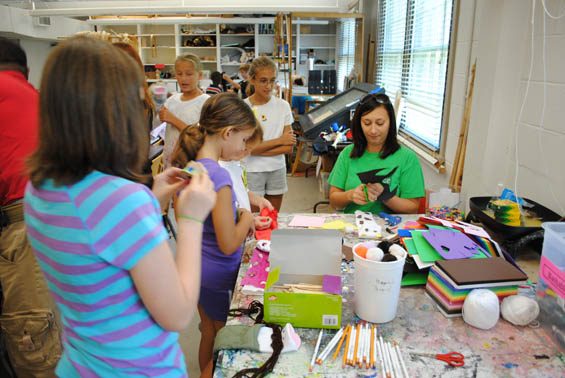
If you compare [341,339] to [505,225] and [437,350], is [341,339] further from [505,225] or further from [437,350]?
[505,225]

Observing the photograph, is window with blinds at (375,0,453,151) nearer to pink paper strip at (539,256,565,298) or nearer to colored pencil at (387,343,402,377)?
pink paper strip at (539,256,565,298)

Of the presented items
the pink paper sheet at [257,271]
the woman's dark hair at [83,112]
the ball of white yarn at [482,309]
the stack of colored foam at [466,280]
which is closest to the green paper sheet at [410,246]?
the stack of colored foam at [466,280]

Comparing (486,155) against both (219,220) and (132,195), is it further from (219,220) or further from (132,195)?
(132,195)

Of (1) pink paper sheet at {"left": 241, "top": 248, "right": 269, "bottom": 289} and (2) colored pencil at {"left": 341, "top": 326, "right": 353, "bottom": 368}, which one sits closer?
(2) colored pencil at {"left": 341, "top": 326, "right": 353, "bottom": 368}

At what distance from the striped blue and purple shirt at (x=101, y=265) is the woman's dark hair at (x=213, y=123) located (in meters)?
0.80

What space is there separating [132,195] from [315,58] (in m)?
8.95

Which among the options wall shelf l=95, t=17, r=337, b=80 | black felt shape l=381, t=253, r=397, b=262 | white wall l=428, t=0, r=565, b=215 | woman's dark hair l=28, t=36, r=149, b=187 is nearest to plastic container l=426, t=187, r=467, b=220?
white wall l=428, t=0, r=565, b=215

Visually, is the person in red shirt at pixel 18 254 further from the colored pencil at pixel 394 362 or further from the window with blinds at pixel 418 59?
the window with blinds at pixel 418 59

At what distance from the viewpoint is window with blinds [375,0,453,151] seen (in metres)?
3.13

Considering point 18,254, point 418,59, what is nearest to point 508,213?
point 18,254

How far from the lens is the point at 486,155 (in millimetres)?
2244

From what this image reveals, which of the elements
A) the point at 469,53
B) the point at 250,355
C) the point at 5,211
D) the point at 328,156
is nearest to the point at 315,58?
the point at 328,156

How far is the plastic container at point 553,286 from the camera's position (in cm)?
107

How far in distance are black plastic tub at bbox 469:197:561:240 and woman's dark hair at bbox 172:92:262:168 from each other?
3.41ft
